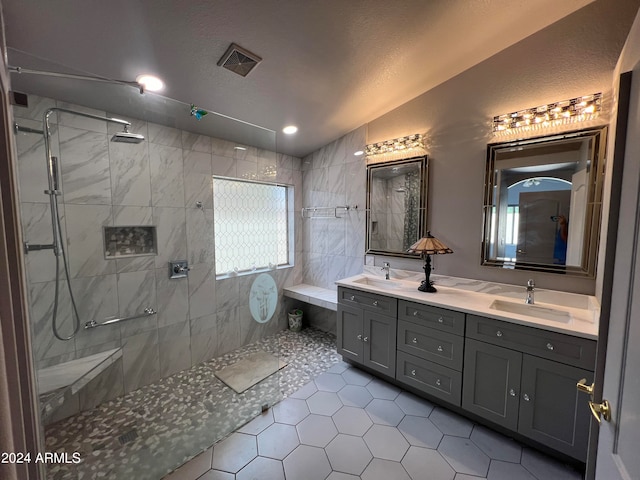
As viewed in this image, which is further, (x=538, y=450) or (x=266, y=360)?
(x=266, y=360)

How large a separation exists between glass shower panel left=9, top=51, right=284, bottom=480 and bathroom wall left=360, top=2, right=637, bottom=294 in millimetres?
1689

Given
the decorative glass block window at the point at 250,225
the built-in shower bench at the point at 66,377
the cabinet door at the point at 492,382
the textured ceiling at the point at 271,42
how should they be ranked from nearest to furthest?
the textured ceiling at the point at 271,42
the built-in shower bench at the point at 66,377
the cabinet door at the point at 492,382
the decorative glass block window at the point at 250,225

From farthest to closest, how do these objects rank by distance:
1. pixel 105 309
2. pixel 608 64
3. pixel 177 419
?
pixel 105 309 < pixel 177 419 < pixel 608 64

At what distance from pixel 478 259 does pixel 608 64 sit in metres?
1.53

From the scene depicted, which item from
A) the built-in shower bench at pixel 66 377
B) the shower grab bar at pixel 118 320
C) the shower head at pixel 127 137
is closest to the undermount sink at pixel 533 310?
the shower grab bar at pixel 118 320

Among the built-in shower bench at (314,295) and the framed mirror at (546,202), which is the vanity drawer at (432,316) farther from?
the built-in shower bench at (314,295)

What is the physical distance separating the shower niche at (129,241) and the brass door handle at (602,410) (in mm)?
2906

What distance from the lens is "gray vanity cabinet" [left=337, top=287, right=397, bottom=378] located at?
2330 millimetres

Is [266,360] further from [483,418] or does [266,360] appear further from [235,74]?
[235,74]

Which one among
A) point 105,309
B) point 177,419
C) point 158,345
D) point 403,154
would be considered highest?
point 403,154

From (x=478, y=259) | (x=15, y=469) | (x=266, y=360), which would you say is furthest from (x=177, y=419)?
(x=478, y=259)

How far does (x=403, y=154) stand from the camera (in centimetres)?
272

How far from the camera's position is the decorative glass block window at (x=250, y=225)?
115 inches

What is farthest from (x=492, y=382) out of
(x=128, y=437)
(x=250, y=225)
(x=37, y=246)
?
(x=37, y=246)
